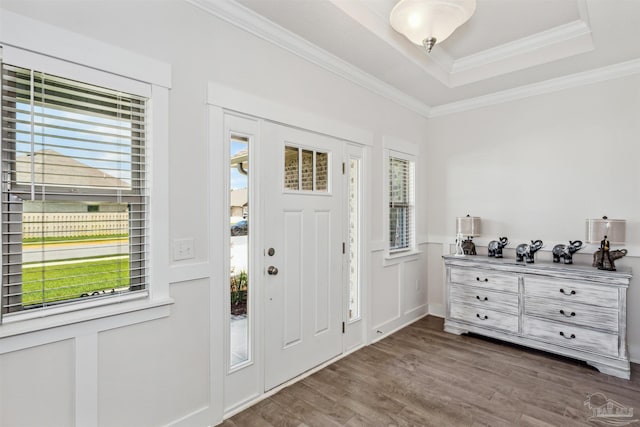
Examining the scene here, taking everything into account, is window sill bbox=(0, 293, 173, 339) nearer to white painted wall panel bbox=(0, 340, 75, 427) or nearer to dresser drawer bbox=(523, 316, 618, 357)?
white painted wall panel bbox=(0, 340, 75, 427)

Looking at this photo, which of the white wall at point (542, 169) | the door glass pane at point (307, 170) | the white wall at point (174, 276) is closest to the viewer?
the white wall at point (174, 276)

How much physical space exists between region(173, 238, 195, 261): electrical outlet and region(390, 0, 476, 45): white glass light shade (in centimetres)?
201

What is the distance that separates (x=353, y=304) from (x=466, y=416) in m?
1.36

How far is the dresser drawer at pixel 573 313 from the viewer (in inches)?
112

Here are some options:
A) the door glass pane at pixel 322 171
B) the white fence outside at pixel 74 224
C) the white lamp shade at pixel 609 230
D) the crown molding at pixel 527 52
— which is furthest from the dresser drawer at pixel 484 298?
the white fence outside at pixel 74 224

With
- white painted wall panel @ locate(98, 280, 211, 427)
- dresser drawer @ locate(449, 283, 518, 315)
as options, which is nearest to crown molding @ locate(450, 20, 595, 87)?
dresser drawer @ locate(449, 283, 518, 315)

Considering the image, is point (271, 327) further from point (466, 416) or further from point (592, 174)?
point (592, 174)

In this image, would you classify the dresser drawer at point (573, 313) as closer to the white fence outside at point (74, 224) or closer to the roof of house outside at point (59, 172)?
the white fence outside at point (74, 224)

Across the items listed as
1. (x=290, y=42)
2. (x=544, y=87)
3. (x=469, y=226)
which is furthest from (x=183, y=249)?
(x=544, y=87)

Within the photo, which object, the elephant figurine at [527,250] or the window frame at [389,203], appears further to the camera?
the window frame at [389,203]

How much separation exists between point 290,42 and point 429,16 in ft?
3.44

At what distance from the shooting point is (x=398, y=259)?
3.89m

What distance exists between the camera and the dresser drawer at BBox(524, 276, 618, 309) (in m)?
2.86

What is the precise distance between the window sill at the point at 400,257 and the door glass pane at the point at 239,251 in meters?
1.82
